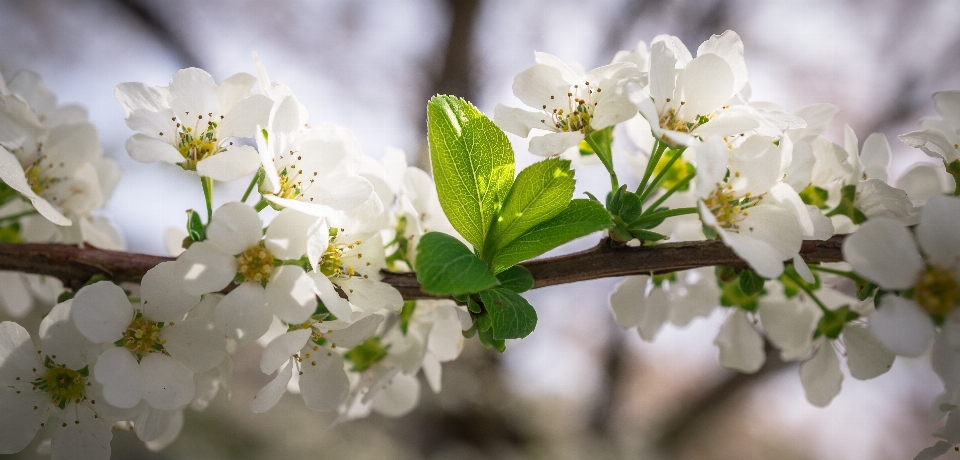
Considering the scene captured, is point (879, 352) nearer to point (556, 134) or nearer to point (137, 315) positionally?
point (556, 134)

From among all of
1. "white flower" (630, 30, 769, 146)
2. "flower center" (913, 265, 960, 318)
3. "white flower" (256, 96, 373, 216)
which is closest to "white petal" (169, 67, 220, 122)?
"white flower" (256, 96, 373, 216)

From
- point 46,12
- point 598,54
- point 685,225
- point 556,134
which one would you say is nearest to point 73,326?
point 556,134

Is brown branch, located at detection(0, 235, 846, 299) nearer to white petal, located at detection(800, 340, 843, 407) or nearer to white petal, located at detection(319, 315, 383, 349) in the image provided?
white petal, located at detection(319, 315, 383, 349)

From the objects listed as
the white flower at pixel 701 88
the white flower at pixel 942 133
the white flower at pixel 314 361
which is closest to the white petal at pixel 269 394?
the white flower at pixel 314 361

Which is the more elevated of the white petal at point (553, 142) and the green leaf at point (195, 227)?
the white petal at point (553, 142)

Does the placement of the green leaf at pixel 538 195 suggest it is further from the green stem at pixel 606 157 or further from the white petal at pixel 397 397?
the white petal at pixel 397 397

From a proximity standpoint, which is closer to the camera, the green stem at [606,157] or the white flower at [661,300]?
the green stem at [606,157]

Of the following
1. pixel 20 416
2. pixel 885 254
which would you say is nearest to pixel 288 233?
pixel 20 416
